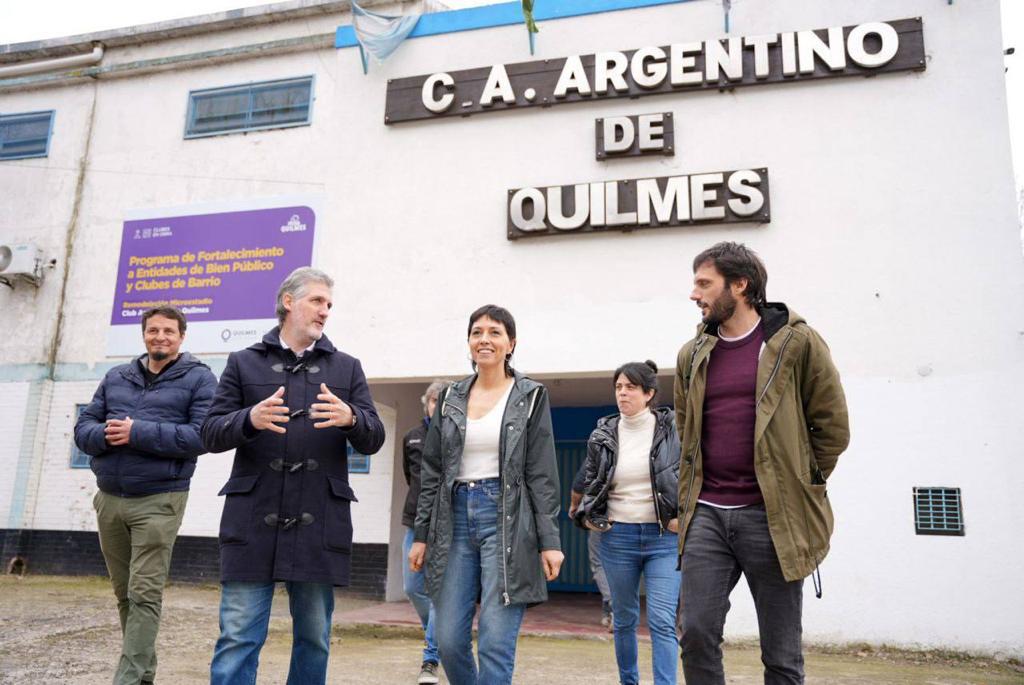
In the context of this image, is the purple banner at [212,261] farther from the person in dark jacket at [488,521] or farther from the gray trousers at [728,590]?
the gray trousers at [728,590]

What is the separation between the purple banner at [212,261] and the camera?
10781mm

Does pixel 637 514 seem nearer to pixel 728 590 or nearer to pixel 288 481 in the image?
pixel 728 590

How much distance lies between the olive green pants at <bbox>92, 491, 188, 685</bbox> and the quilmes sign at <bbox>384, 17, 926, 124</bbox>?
7005 mm

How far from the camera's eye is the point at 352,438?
12.1ft

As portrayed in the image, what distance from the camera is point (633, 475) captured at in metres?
4.79

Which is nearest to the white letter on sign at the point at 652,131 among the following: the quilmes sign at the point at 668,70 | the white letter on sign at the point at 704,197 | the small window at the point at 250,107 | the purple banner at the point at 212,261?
the quilmes sign at the point at 668,70

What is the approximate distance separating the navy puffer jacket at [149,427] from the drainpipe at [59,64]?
9787 mm

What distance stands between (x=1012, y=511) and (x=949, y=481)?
0.59m

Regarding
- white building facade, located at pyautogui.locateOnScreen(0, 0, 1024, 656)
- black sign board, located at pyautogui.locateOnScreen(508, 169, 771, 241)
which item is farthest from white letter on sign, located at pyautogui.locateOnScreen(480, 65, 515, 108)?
black sign board, located at pyautogui.locateOnScreen(508, 169, 771, 241)

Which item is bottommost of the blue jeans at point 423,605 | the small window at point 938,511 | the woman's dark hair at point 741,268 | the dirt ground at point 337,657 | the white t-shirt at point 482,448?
the dirt ground at point 337,657

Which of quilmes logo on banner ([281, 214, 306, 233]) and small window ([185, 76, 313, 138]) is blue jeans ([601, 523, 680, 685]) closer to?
quilmes logo on banner ([281, 214, 306, 233])

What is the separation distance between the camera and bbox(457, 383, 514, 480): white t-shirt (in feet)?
11.8

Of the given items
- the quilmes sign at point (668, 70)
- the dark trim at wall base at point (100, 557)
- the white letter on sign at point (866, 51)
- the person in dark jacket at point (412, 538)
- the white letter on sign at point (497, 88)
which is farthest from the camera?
the dark trim at wall base at point (100, 557)

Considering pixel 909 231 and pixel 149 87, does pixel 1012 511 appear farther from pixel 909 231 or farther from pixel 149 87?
pixel 149 87
